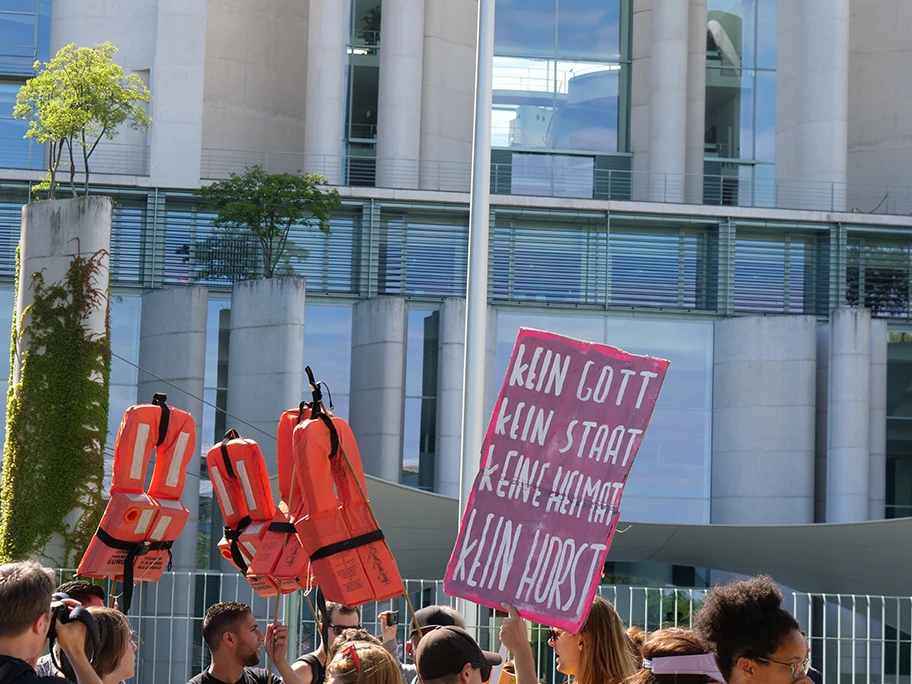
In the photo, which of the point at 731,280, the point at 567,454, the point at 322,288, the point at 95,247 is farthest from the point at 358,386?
the point at 567,454

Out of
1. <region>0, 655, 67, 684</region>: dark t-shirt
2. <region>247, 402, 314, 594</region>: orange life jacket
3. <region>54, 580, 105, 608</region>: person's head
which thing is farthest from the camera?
<region>247, 402, 314, 594</region>: orange life jacket

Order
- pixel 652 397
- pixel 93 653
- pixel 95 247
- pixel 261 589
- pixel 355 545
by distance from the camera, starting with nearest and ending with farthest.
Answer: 1. pixel 93 653
2. pixel 652 397
3. pixel 355 545
4. pixel 261 589
5. pixel 95 247

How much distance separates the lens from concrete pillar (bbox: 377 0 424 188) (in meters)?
25.5

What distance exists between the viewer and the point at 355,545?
6.74 m

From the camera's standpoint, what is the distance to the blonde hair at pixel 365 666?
407cm

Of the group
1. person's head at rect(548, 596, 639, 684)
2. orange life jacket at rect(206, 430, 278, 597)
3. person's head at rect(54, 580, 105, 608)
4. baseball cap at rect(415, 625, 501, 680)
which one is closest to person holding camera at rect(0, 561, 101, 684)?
baseball cap at rect(415, 625, 501, 680)

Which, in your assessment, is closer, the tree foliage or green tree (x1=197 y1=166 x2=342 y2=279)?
the tree foliage

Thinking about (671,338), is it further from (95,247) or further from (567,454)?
(567,454)

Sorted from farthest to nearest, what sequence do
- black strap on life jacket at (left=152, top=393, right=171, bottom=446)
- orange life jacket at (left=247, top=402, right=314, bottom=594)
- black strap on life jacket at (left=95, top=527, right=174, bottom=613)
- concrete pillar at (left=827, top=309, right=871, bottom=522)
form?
concrete pillar at (left=827, top=309, right=871, bottom=522)
black strap on life jacket at (left=152, top=393, right=171, bottom=446)
black strap on life jacket at (left=95, top=527, right=174, bottom=613)
orange life jacket at (left=247, top=402, right=314, bottom=594)

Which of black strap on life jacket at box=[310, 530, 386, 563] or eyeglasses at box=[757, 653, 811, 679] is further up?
eyeglasses at box=[757, 653, 811, 679]

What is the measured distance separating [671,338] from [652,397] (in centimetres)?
1977

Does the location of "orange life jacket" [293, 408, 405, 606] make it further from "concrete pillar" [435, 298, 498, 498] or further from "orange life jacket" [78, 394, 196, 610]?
"concrete pillar" [435, 298, 498, 498]

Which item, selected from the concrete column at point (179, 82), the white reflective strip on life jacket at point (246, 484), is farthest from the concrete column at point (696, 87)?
the white reflective strip on life jacket at point (246, 484)

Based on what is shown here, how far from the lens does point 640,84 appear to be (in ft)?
88.2
